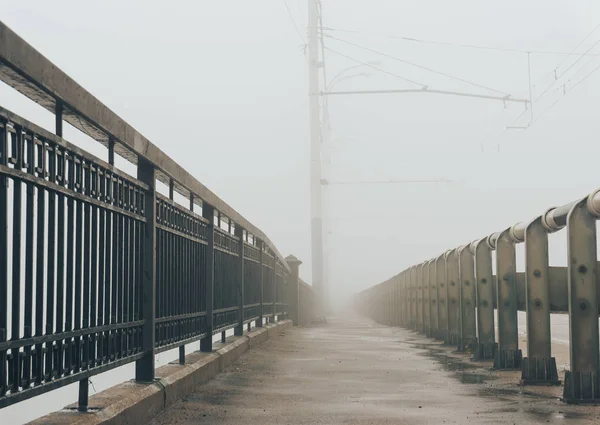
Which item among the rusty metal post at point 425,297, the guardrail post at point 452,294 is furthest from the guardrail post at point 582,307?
the rusty metal post at point 425,297

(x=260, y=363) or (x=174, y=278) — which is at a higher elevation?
(x=174, y=278)

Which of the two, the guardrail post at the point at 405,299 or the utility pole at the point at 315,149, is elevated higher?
the utility pole at the point at 315,149

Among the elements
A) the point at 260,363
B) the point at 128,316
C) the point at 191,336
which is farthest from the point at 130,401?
the point at 260,363

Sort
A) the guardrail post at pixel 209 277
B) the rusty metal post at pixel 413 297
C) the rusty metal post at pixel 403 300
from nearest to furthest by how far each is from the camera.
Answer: the guardrail post at pixel 209 277 → the rusty metal post at pixel 413 297 → the rusty metal post at pixel 403 300

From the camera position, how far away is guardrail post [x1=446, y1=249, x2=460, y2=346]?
1227 cm

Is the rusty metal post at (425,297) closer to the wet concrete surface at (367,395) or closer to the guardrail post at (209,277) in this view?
the wet concrete surface at (367,395)

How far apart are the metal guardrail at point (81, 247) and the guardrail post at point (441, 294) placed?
6.16m

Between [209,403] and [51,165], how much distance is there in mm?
2631

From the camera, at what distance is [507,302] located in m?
8.53

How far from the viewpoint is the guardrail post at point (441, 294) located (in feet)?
43.6

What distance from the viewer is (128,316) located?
5.41m

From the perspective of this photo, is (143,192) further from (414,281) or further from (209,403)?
(414,281)

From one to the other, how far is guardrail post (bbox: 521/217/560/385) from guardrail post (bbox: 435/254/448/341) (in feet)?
19.0

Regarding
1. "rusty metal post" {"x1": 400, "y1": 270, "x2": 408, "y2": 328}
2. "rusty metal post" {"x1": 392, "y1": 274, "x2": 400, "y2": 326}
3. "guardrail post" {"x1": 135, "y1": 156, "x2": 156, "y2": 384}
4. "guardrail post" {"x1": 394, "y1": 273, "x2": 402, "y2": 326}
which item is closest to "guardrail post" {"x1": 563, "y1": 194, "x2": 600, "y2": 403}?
"guardrail post" {"x1": 135, "y1": 156, "x2": 156, "y2": 384}
